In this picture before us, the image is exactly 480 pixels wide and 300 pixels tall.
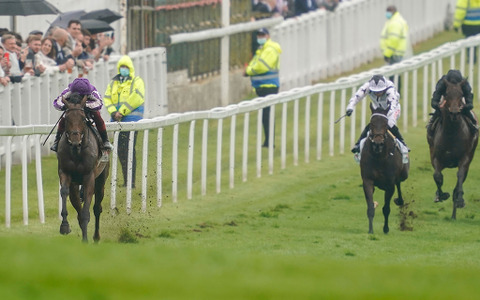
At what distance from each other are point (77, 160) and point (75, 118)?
46cm

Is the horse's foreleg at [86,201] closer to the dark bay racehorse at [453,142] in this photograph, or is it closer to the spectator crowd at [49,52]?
the spectator crowd at [49,52]

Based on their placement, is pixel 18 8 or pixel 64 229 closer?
pixel 64 229

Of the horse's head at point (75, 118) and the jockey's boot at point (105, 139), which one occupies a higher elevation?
the horse's head at point (75, 118)

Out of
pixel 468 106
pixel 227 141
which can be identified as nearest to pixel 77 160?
pixel 468 106

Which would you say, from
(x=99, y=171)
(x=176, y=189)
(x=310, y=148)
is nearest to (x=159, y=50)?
(x=310, y=148)

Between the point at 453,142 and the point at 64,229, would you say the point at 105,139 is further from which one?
the point at 453,142

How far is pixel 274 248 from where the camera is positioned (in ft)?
40.8

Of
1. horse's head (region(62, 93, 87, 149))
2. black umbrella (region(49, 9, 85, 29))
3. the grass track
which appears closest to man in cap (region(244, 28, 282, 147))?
the grass track

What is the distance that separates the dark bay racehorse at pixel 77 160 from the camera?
12.3 meters

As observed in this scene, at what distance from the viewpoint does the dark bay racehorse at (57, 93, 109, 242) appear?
12258 mm

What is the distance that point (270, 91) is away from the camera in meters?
19.8

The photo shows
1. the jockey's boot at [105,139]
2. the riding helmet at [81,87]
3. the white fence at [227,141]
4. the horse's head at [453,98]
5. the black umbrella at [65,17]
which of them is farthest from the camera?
the black umbrella at [65,17]

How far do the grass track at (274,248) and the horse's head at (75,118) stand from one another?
0.94 metres

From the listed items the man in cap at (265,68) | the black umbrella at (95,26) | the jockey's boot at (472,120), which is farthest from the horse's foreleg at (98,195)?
the man in cap at (265,68)
